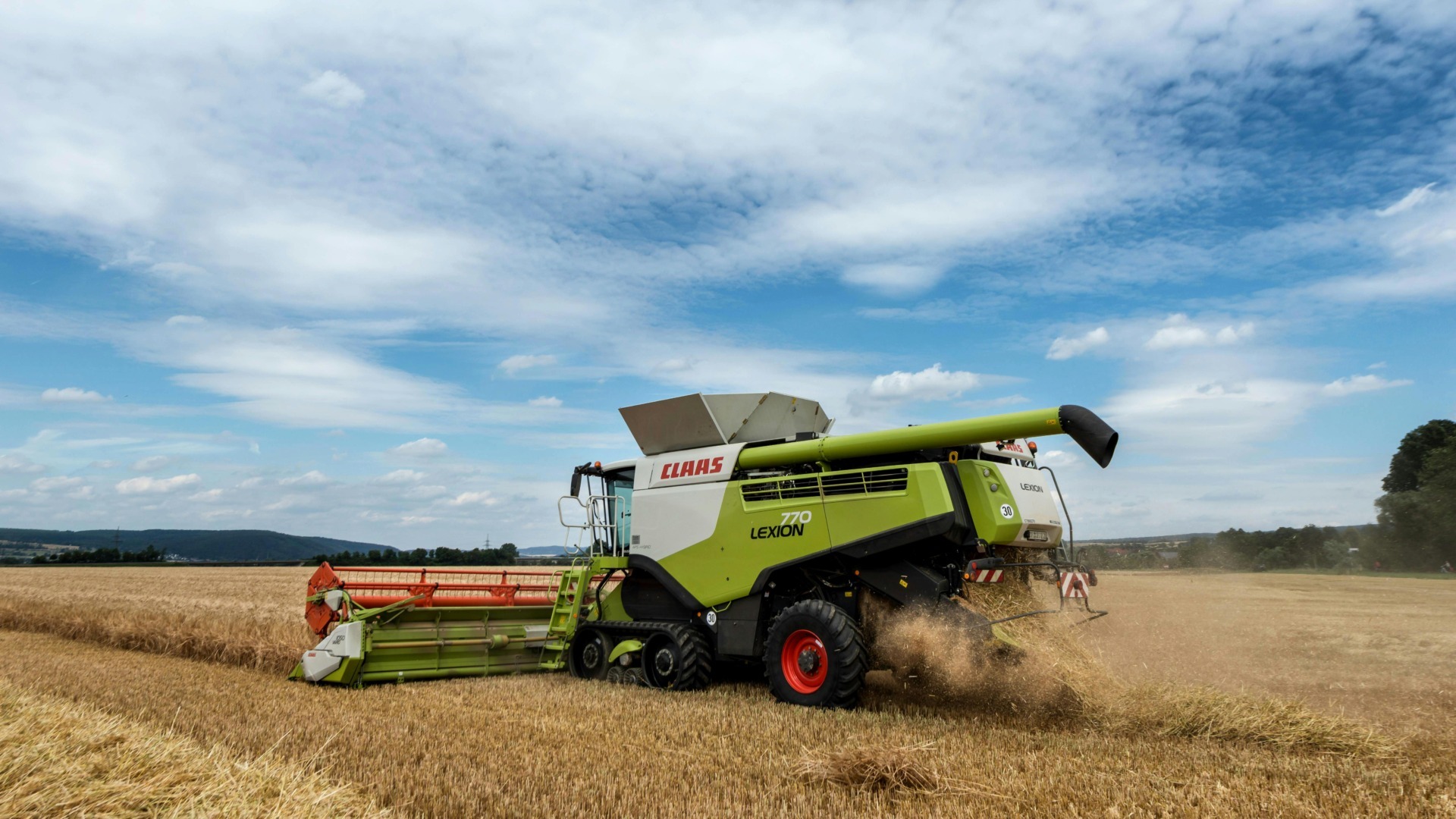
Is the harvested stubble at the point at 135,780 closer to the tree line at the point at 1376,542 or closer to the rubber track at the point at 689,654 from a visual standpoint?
the rubber track at the point at 689,654

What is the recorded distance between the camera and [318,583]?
948 cm

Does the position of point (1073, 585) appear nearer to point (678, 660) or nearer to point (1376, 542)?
point (678, 660)

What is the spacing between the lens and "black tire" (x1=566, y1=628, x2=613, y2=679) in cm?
971

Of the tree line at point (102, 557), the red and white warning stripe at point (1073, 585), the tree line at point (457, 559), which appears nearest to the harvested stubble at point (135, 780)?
the red and white warning stripe at point (1073, 585)

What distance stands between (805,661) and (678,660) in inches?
62.9

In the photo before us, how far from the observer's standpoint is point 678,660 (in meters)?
8.61

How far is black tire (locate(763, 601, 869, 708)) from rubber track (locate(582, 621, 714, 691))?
3.09 feet

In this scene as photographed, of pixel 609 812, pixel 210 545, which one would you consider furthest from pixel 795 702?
pixel 210 545

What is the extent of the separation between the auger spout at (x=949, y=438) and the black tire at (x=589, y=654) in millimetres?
2732

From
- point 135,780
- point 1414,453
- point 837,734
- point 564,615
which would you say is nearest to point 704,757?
point 837,734

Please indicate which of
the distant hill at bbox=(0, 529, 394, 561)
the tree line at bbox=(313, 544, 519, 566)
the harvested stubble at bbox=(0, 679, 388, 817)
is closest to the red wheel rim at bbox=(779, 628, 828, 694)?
the harvested stubble at bbox=(0, 679, 388, 817)

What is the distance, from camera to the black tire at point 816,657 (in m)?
7.20

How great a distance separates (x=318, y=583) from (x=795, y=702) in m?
5.41

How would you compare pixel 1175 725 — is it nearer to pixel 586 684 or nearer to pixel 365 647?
pixel 586 684
